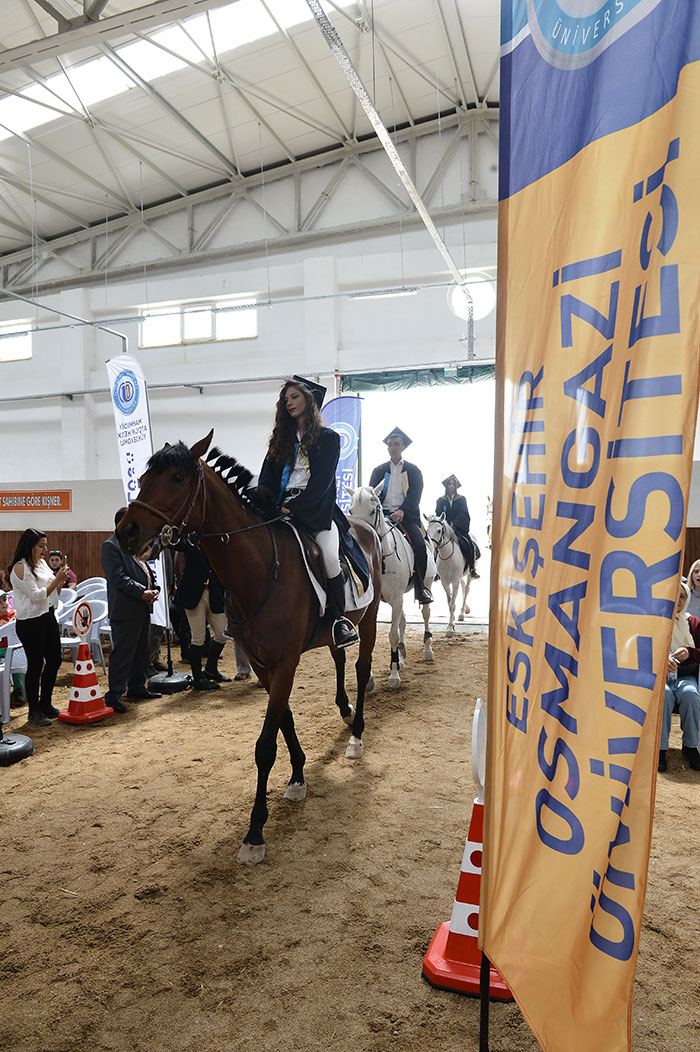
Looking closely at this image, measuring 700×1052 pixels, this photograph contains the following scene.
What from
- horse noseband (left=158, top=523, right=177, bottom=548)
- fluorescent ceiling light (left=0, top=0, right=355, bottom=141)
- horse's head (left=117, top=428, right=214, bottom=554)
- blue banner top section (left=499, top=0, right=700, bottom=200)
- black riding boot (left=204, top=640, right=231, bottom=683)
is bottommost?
black riding boot (left=204, top=640, right=231, bottom=683)

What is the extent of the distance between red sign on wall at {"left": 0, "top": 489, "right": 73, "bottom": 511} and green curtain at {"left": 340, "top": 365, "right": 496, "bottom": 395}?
5.44 metres

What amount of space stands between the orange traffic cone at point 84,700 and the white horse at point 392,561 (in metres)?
2.58

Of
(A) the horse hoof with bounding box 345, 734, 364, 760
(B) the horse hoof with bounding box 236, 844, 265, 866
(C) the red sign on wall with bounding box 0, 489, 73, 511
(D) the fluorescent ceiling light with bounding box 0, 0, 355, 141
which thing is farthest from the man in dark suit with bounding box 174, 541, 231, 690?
(D) the fluorescent ceiling light with bounding box 0, 0, 355, 141

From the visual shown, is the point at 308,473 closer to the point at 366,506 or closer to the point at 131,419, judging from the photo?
the point at 366,506

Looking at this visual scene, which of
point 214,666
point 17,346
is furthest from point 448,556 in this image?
point 17,346

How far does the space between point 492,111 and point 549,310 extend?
12.0 metres

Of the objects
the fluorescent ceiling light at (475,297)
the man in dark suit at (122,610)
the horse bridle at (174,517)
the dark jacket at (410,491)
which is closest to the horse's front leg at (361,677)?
the horse bridle at (174,517)

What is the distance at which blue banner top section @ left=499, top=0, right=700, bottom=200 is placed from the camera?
3.50 feet

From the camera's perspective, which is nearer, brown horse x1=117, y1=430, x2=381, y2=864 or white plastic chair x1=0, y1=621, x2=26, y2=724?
brown horse x1=117, y1=430, x2=381, y2=864

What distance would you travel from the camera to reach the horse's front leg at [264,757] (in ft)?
9.54

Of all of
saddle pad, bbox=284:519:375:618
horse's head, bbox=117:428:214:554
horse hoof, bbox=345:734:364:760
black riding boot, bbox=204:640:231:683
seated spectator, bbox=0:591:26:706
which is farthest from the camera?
black riding boot, bbox=204:640:231:683

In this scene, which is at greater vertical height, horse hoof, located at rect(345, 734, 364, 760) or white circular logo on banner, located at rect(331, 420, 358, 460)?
white circular logo on banner, located at rect(331, 420, 358, 460)

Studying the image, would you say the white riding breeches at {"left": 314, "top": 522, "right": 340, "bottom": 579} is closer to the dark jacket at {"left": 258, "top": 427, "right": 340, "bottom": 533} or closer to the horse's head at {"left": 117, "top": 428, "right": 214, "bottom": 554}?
the dark jacket at {"left": 258, "top": 427, "right": 340, "bottom": 533}

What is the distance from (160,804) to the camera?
3514mm
